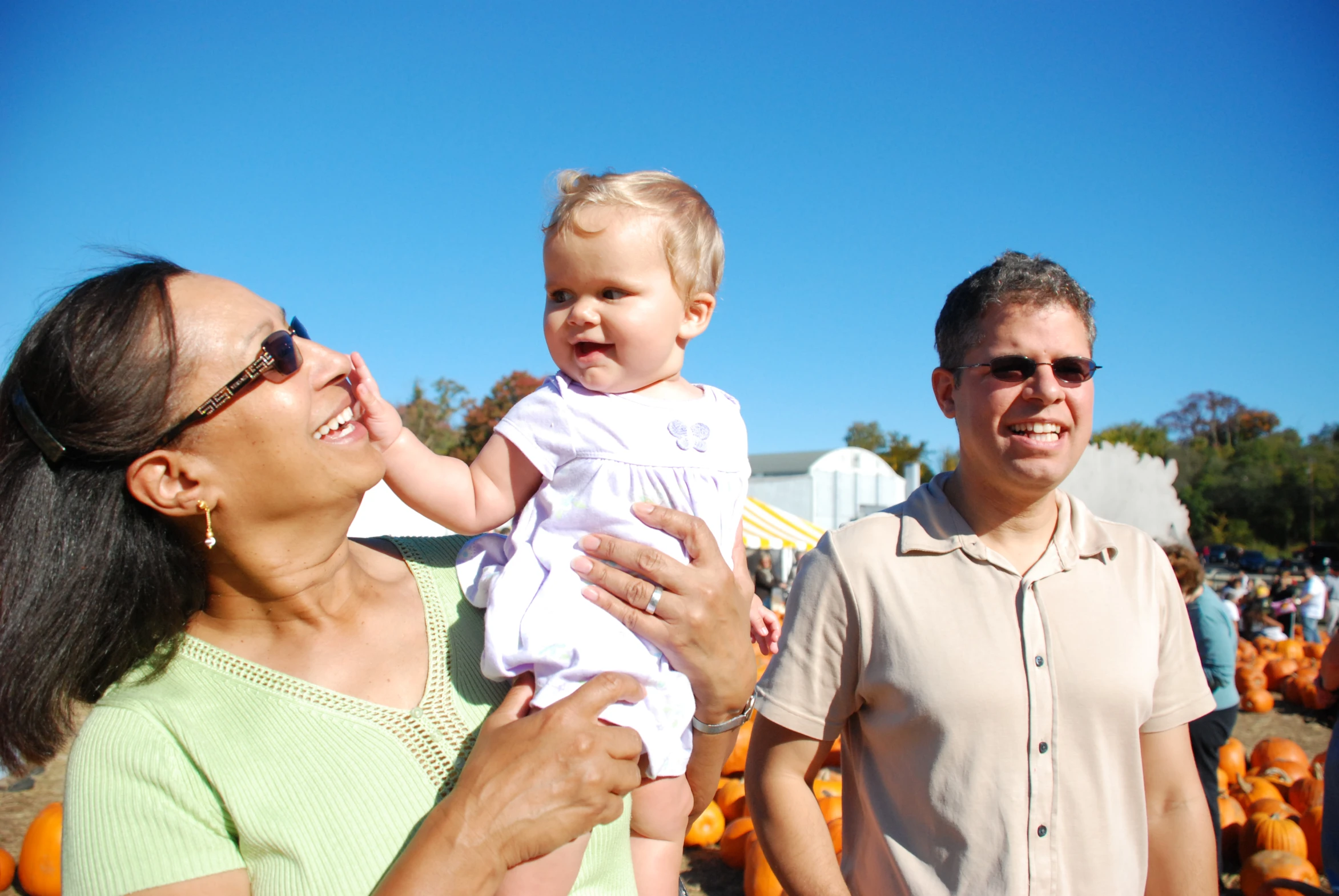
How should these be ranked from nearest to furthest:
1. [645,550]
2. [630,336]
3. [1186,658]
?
[645,550], [630,336], [1186,658]

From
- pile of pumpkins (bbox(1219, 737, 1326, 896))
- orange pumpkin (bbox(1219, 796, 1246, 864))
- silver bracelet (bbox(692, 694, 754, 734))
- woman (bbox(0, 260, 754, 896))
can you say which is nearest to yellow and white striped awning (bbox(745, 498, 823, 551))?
pile of pumpkins (bbox(1219, 737, 1326, 896))

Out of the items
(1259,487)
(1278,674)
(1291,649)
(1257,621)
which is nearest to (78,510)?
(1278,674)

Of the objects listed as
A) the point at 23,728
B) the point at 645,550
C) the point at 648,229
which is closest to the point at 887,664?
the point at 645,550

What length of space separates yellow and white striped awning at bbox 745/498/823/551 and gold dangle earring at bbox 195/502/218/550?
12099 mm

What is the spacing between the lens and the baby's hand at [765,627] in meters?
2.48

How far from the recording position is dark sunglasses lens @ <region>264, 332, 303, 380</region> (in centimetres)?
173

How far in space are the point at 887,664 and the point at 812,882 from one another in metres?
0.63

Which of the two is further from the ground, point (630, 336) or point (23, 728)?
point (630, 336)

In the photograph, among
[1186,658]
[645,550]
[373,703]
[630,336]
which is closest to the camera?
[373,703]

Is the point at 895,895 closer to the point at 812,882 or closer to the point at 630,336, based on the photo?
the point at 812,882

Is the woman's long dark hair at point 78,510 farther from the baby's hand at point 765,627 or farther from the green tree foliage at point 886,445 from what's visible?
the green tree foliage at point 886,445

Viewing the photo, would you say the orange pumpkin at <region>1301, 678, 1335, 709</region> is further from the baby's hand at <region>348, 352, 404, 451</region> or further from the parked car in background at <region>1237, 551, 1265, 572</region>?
the parked car in background at <region>1237, 551, 1265, 572</region>

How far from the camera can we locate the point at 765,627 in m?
2.53

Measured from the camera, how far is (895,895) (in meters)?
2.25
